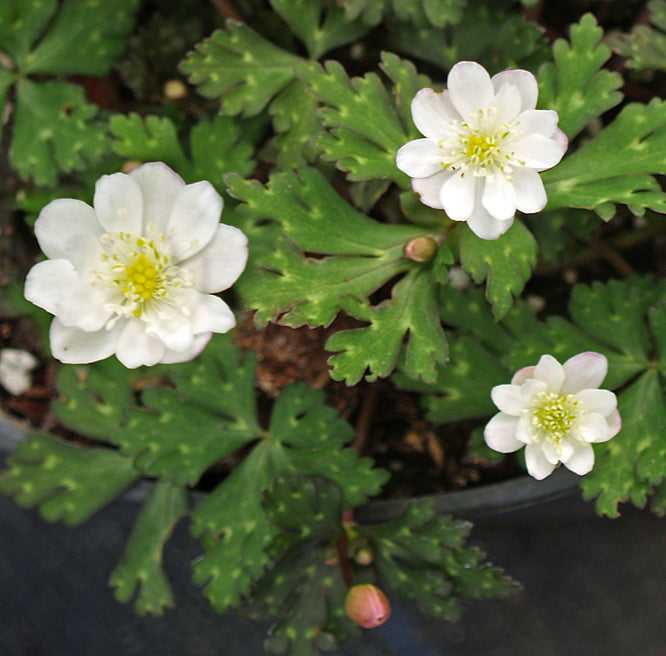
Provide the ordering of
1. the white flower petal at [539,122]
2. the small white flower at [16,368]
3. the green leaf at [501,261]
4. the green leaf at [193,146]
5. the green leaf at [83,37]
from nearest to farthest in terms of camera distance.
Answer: the white flower petal at [539,122]
the green leaf at [501,261]
the green leaf at [193,146]
the green leaf at [83,37]
the small white flower at [16,368]

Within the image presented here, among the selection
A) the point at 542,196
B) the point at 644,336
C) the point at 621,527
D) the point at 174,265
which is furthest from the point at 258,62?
the point at 621,527

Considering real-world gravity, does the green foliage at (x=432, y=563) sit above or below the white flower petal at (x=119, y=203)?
below

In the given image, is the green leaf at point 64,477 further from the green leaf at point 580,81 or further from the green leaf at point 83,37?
the green leaf at point 580,81

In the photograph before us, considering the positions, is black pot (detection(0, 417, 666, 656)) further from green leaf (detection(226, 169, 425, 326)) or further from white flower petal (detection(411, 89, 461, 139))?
white flower petal (detection(411, 89, 461, 139))

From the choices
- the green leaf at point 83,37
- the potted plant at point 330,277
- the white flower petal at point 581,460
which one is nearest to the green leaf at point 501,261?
the potted plant at point 330,277

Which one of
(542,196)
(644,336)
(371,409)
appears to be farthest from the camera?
(371,409)

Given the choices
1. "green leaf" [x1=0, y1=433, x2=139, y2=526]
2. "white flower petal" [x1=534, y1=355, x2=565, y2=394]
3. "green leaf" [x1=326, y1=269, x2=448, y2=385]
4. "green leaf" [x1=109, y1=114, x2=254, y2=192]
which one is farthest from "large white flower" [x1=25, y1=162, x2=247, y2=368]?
"green leaf" [x1=0, y1=433, x2=139, y2=526]

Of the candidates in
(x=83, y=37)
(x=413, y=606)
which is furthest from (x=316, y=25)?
(x=413, y=606)

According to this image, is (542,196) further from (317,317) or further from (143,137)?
(143,137)
